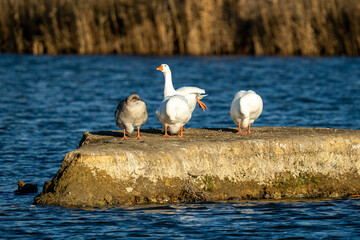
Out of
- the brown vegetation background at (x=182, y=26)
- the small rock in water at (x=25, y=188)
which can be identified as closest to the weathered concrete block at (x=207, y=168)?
the small rock in water at (x=25, y=188)

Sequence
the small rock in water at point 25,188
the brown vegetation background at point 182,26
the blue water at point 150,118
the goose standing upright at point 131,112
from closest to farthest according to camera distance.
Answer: the blue water at point 150,118
the goose standing upright at point 131,112
the small rock in water at point 25,188
the brown vegetation background at point 182,26

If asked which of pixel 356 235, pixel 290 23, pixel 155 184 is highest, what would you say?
pixel 290 23

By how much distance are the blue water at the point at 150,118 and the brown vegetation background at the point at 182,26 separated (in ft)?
2.94

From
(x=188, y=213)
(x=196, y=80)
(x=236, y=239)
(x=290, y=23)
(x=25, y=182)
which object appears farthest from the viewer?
(x=290, y=23)

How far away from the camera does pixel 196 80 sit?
3133cm

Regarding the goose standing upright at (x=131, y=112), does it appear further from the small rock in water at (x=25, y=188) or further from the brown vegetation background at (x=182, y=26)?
the brown vegetation background at (x=182, y=26)

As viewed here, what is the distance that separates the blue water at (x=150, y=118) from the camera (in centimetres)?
950

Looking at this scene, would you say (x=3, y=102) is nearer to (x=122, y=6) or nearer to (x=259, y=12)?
(x=122, y=6)

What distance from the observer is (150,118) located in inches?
861

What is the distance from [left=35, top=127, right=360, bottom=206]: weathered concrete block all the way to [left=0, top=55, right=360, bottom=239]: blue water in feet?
1.11

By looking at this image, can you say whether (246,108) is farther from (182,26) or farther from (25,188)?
(182,26)

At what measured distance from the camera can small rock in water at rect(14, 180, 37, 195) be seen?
1180cm

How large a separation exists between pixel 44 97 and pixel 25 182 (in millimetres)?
14006

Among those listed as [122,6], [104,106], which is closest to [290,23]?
[122,6]
